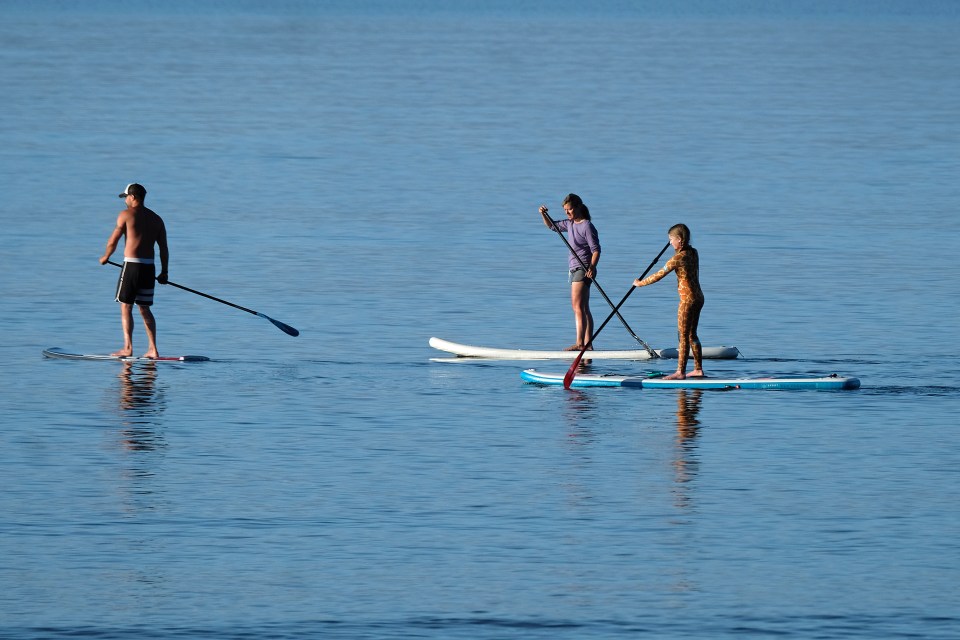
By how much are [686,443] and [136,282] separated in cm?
672

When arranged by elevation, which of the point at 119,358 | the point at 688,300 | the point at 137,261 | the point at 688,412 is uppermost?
the point at 137,261

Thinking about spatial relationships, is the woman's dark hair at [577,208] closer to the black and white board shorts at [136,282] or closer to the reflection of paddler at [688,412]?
the reflection of paddler at [688,412]

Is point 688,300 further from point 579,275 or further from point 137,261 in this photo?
point 137,261

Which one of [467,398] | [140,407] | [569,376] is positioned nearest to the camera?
[140,407]

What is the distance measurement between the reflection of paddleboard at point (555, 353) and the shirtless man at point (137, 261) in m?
2.85

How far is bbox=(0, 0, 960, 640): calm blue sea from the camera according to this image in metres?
12.3

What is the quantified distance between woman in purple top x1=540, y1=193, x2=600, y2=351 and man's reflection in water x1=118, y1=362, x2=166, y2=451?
431cm

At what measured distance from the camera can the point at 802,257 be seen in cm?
2942

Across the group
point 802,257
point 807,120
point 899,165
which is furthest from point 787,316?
point 807,120

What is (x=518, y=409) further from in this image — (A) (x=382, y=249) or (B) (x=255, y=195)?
(B) (x=255, y=195)

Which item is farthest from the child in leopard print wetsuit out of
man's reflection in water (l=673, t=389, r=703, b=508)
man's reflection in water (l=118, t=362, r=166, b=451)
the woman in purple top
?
man's reflection in water (l=118, t=362, r=166, b=451)

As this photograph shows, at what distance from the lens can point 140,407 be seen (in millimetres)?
17938

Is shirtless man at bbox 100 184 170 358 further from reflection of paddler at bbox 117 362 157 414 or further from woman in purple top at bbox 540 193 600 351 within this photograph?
woman in purple top at bbox 540 193 600 351

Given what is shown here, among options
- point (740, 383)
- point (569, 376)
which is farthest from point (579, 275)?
point (740, 383)
